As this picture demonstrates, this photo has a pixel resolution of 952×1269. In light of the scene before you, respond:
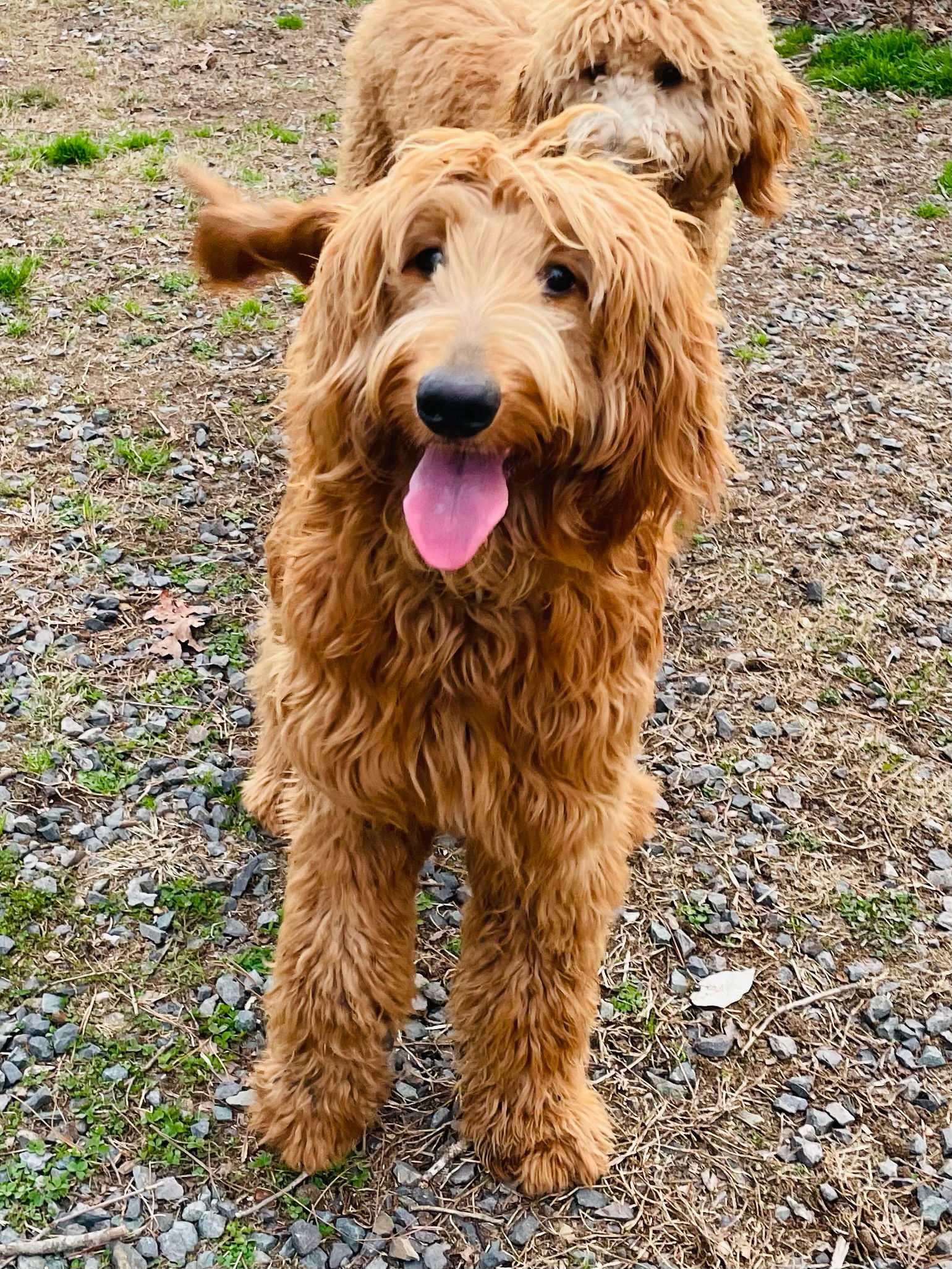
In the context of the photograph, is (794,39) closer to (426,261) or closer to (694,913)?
(694,913)

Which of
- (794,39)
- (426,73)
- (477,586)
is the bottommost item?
(794,39)

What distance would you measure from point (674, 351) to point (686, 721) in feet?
7.15

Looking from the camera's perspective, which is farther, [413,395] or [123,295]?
[123,295]

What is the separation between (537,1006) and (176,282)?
430 centimetres

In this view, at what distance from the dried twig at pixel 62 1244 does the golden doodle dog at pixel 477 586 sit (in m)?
0.40

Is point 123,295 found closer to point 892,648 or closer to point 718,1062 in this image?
point 892,648

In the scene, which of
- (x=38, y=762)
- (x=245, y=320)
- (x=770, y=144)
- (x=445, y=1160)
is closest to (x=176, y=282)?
(x=245, y=320)

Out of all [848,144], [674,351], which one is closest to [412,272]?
[674,351]

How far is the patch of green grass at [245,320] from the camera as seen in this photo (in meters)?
5.50

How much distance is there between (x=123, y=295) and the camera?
564 cm

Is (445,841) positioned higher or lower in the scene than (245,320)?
lower

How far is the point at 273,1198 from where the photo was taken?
2670mm

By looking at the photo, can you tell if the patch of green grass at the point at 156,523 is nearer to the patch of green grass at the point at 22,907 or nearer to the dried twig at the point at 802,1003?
the patch of green grass at the point at 22,907

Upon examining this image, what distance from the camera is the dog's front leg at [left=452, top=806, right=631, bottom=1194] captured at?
99.3 inches
